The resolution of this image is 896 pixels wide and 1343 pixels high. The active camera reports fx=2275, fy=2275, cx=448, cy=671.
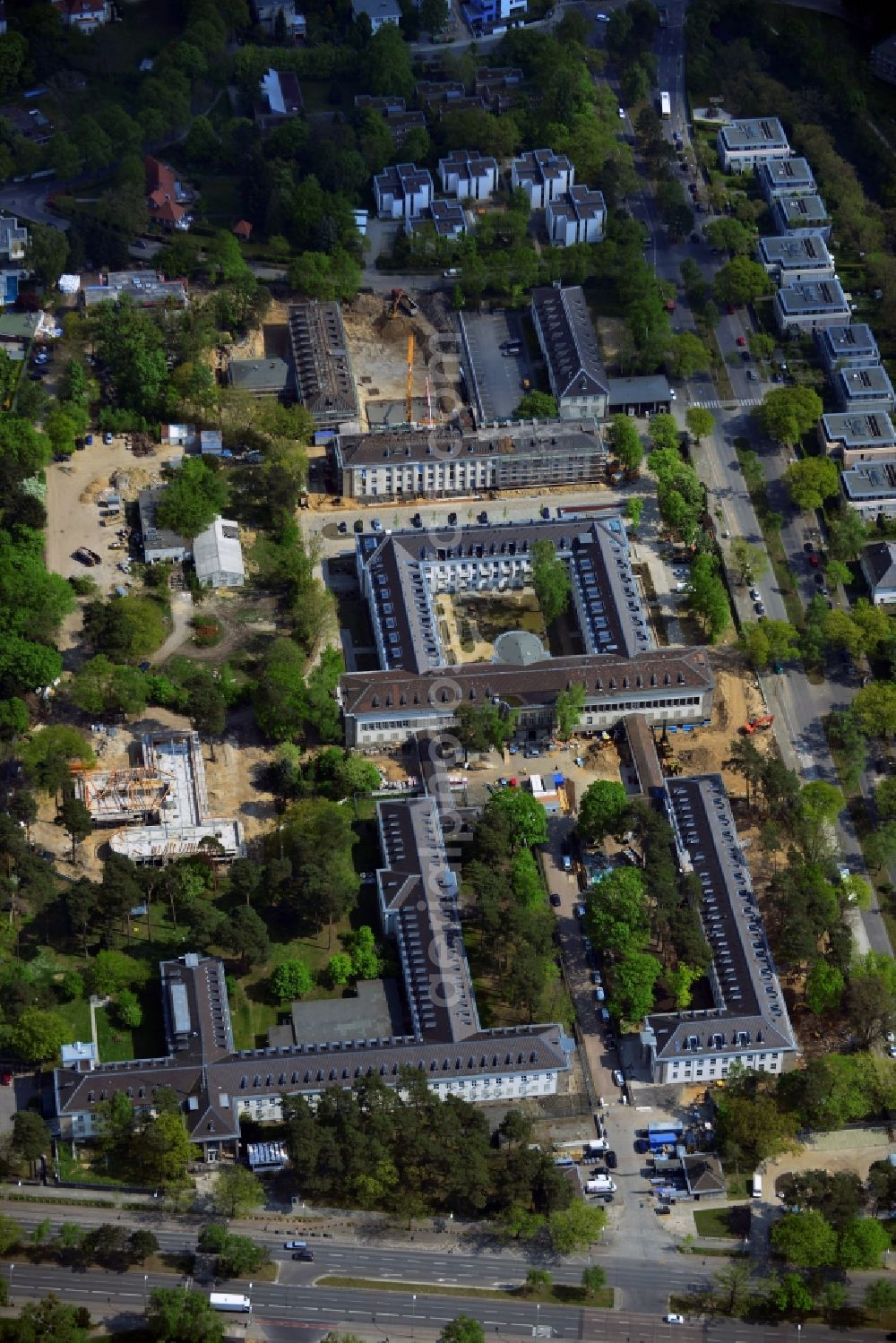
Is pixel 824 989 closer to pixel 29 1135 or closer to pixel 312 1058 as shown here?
pixel 312 1058

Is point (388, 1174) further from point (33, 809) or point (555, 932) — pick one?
point (33, 809)

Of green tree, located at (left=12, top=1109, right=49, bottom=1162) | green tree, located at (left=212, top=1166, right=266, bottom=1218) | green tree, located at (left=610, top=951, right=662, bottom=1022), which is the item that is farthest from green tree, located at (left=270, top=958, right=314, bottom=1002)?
green tree, located at (left=610, top=951, right=662, bottom=1022)

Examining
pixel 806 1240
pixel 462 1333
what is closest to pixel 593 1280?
pixel 462 1333

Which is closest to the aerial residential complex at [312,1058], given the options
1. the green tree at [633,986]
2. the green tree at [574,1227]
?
the green tree at [633,986]

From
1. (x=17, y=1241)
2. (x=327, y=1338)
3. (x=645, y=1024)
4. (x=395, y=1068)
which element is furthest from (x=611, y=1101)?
(x=17, y=1241)

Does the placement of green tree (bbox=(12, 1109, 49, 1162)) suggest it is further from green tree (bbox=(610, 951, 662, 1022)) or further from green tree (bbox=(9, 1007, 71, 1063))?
green tree (bbox=(610, 951, 662, 1022))
